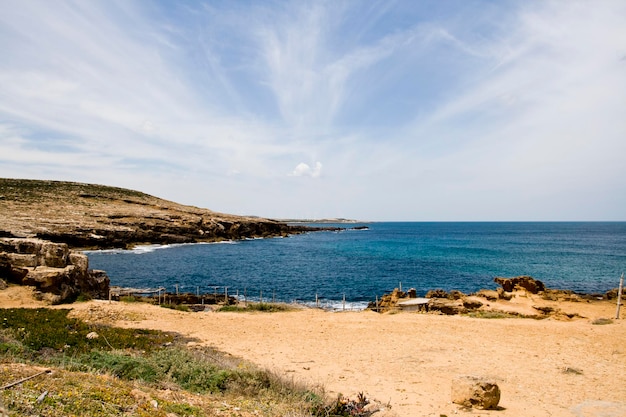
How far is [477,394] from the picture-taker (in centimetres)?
997

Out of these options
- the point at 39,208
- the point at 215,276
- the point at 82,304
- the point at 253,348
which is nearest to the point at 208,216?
the point at 39,208

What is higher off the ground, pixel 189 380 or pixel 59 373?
pixel 59 373

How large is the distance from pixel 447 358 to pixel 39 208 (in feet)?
272

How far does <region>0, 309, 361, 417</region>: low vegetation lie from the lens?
5.94 meters

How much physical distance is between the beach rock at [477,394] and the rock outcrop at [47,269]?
20681 mm

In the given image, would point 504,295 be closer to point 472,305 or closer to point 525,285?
point 525,285

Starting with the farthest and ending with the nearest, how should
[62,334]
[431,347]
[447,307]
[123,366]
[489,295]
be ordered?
[489,295] < [447,307] < [431,347] < [62,334] < [123,366]

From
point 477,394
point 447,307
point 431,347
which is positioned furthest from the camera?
point 447,307

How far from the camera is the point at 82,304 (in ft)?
67.5

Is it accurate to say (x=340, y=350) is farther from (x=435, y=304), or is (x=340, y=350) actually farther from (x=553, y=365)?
(x=435, y=304)

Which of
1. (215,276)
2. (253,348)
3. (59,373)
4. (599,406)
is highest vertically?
(59,373)

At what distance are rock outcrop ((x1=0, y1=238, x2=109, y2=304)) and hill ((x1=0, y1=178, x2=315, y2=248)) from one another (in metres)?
38.5

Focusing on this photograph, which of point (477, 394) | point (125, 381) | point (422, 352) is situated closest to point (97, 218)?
point (422, 352)

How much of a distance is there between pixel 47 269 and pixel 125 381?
57.0 ft
